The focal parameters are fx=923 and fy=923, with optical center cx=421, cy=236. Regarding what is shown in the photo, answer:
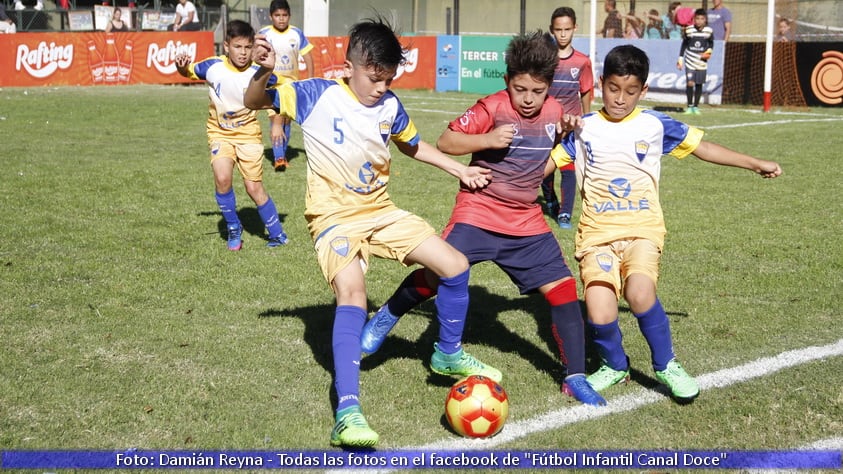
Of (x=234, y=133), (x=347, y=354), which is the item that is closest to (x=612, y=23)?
(x=234, y=133)

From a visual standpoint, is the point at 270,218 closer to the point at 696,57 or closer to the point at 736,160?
the point at 736,160

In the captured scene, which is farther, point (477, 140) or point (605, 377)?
point (605, 377)

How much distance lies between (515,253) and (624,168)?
75 centimetres

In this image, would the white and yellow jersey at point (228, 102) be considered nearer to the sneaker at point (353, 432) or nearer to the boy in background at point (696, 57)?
the sneaker at point (353, 432)

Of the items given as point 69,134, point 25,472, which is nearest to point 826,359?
point 25,472

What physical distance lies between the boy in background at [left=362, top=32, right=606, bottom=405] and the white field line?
0.24 m

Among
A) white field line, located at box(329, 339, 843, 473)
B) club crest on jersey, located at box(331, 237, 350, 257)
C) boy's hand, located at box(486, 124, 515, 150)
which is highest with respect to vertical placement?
boy's hand, located at box(486, 124, 515, 150)

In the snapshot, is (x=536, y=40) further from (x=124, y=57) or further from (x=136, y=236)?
(x=124, y=57)

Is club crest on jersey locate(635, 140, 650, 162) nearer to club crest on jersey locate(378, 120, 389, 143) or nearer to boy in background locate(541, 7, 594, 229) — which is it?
club crest on jersey locate(378, 120, 389, 143)

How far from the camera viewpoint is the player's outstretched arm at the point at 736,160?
16.1 feet

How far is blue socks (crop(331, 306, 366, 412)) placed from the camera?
424cm

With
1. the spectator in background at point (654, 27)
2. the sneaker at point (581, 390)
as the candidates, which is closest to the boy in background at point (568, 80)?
the sneaker at point (581, 390)

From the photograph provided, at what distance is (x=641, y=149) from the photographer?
4953 mm
